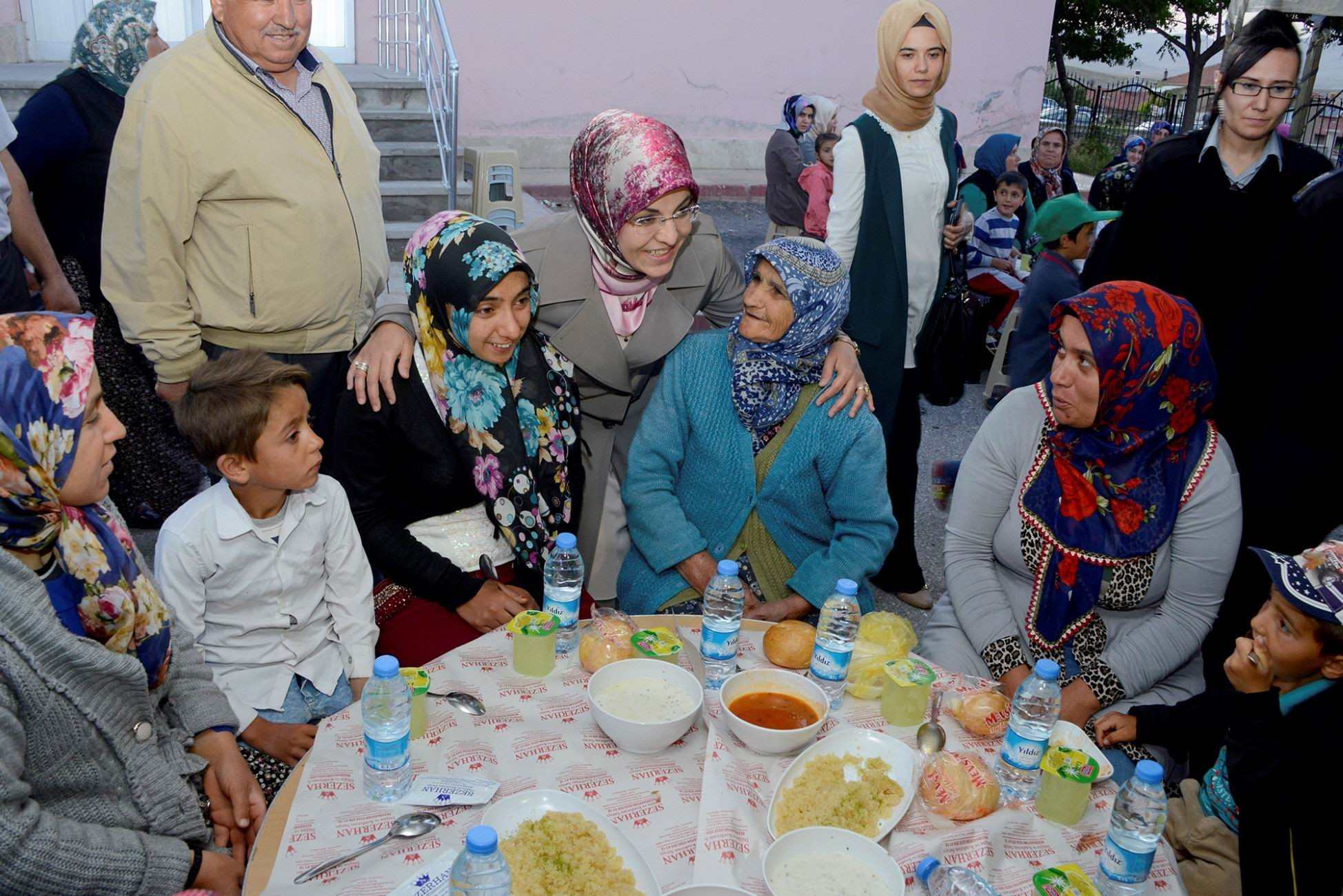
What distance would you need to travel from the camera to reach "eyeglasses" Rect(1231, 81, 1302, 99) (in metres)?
3.08

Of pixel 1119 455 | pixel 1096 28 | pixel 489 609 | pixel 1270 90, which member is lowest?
pixel 489 609

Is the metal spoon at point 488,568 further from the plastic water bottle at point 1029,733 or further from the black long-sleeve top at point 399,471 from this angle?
the plastic water bottle at point 1029,733

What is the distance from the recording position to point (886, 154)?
3.48 meters

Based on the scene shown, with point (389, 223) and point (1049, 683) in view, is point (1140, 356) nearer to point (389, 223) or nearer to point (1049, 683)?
point (1049, 683)

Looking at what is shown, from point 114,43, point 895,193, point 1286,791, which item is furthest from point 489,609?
point 114,43

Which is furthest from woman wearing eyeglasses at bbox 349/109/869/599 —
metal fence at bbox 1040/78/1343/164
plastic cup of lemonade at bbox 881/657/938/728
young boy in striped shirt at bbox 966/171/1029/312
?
metal fence at bbox 1040/78/1343/164

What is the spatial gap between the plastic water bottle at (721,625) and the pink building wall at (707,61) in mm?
9200

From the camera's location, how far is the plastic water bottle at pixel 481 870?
1373 millimetres

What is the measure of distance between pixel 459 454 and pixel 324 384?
94 centimetres

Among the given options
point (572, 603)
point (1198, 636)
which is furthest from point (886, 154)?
point (572, 603)

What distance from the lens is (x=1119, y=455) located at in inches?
101

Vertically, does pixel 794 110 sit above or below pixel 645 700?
above

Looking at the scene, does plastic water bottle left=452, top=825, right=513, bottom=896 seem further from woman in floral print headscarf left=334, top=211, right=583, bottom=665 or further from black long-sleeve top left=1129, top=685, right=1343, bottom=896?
black long-sleeve top left=1129, top=685, right=1343, bottom=896

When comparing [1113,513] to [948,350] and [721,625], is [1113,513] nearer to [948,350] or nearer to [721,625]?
[721,625]
